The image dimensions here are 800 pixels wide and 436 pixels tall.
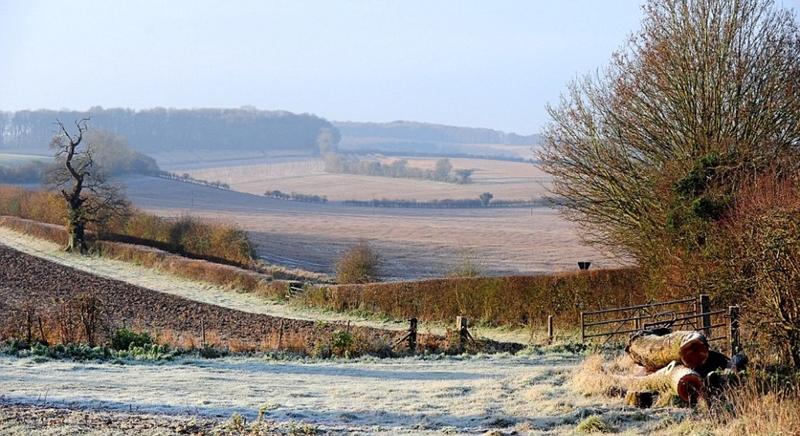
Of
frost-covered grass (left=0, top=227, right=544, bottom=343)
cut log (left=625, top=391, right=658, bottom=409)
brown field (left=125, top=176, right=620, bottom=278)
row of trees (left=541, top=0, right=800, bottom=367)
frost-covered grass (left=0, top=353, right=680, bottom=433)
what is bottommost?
brown field (left=125, top=176, right=620, bottom=278)

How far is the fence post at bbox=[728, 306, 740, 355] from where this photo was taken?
1633cm

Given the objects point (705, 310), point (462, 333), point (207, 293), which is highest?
point (705, 310)

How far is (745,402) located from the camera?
12.3 metres

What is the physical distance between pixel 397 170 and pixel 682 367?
131982 mm

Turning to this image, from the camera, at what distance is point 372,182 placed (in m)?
133

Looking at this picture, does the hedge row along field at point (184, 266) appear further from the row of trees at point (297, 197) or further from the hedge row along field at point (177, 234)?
the row of trees at point (297, 197)

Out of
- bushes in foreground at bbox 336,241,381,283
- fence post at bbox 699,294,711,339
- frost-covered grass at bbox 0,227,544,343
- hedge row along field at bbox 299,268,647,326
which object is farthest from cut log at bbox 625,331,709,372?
bushes in foreground at bbox 336,241,381,283

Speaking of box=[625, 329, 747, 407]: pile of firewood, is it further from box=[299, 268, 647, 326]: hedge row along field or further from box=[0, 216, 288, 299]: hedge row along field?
box=[0, 216, 288, 299]: hedge row along field

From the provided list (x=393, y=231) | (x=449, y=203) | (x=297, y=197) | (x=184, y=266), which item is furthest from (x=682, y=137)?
(x=297, y=197)

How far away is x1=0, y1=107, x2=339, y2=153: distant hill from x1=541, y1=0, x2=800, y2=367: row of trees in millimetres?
137182

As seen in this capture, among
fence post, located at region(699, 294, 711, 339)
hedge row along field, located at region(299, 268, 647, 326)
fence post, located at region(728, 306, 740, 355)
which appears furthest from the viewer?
hedge row along field, located at region(299, 268, 647, 326)

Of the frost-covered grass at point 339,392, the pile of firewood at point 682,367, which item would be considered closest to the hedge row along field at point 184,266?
the frost-covered grass at point 339,392

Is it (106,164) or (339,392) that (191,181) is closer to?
(106,164)

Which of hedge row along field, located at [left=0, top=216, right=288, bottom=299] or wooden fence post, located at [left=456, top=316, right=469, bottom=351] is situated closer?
wooden fence post, located at [left=456, top=316, right=469, bottom=351]
